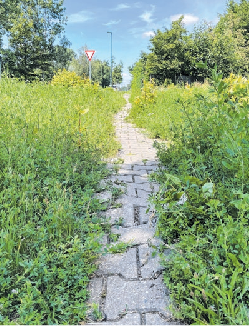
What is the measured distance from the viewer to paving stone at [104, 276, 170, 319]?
157cm

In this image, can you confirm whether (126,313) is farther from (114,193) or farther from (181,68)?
(181,68)

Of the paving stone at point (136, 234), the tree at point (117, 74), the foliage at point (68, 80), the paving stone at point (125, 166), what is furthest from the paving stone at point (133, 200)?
the tree at point (117, 74)

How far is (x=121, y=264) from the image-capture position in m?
1.95

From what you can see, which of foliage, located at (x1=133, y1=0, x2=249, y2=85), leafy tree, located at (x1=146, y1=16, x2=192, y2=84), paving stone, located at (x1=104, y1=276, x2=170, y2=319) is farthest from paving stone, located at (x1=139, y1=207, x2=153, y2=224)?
leafy tree, located at (x1=146, y1=16, x2=192, y2=84)

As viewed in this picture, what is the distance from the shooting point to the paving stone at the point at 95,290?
1643 millimetres

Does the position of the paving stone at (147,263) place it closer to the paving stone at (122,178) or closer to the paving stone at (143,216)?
the paving stone at (143,216)

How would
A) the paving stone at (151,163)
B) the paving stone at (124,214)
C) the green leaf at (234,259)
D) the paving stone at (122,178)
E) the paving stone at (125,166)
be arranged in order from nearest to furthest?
1. the green leaf at (234,259)
2. the paving stone at (124,214)
3. the paving stone at (122,178)
4. the paving stone at (125,166)
5. the paving stone at (151,163)

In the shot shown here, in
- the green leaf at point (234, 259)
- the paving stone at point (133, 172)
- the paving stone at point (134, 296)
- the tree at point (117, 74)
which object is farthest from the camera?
the tree at point (117, 74)

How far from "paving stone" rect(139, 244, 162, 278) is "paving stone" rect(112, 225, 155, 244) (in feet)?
0.37

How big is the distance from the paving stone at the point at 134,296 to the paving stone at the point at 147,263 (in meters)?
0.08

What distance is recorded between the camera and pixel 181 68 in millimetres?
29906

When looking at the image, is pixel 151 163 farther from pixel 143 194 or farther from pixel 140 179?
pixel 143 194

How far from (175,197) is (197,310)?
35.3 inches

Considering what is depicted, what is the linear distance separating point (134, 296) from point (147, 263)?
313 mm
